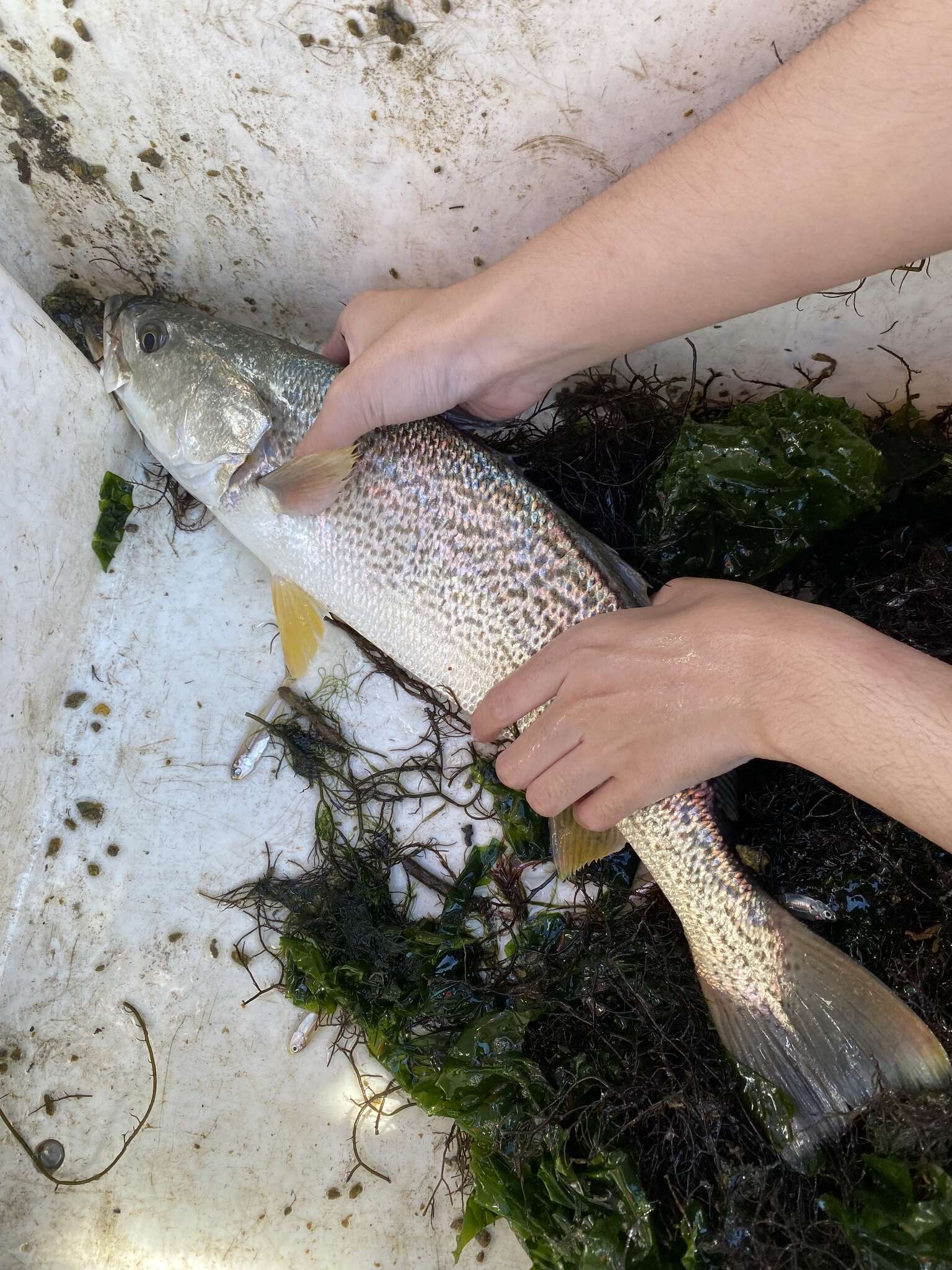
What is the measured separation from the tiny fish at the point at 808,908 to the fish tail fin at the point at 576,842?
42cm

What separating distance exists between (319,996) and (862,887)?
1467mm

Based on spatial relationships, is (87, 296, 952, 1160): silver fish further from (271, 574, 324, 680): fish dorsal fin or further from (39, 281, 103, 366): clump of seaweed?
(39, 281, 103, 366): clump of seaweed

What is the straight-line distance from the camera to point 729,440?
1.98 meters

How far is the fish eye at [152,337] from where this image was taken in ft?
6.54

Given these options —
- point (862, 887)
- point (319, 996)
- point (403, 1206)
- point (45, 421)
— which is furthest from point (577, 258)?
point (403, 1206)

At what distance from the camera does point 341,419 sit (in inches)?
70.5

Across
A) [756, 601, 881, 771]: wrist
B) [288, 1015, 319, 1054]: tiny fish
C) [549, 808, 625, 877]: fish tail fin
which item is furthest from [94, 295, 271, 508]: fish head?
[288, 1015, 319, 1054]: tiny fish

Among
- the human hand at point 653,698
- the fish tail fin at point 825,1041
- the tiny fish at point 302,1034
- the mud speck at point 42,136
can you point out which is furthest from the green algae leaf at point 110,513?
the fish tail fin at point 825,1041

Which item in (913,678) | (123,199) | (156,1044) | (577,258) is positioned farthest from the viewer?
(156,1044)

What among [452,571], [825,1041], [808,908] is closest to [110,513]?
[452,571]

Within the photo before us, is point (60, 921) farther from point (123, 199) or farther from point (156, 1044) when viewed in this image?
point (123, 199)

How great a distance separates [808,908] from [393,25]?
219 centimetres

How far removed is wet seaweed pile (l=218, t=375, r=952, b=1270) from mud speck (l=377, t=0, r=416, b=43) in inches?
37.5

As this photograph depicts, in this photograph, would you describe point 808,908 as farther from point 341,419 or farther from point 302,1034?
point 341,419
